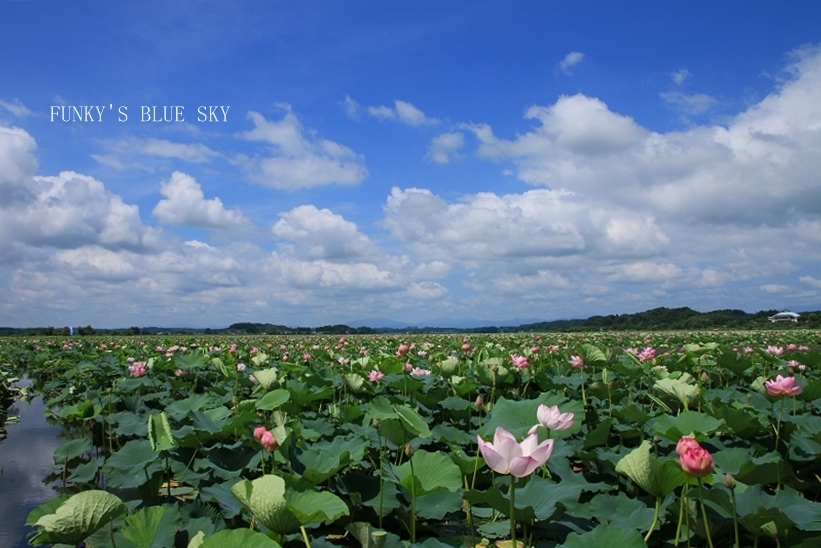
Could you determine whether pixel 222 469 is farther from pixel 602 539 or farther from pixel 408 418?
pixel 602 539

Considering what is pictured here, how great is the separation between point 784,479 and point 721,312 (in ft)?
165

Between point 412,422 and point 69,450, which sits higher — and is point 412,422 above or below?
above

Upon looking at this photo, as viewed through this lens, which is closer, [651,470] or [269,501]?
[269,501]

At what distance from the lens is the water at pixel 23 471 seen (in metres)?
3.09

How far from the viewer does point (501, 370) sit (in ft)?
13.7

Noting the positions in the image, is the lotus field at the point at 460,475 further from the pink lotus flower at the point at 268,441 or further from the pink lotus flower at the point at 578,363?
the pink lotus flower at the point at 578,363

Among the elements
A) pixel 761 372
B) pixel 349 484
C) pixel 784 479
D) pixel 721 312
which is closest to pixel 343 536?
pixel 349 484

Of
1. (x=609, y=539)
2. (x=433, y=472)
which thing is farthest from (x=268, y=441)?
(x=609, y=539)

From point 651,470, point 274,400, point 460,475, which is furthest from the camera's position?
point 274,400

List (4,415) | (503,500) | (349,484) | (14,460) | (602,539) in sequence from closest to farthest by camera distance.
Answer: (602,539) → (503,500) → (349,484) → (14,460) → (4,415)

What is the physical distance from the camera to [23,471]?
172 inches

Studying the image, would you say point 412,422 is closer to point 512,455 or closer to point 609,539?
point 512,455

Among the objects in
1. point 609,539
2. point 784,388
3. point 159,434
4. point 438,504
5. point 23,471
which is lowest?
point 23,471

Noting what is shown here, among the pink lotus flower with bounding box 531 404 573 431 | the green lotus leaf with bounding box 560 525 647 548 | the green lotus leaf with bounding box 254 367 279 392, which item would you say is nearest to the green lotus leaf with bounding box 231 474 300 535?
the green lotus leaf with bounding box 560 525 647 548
